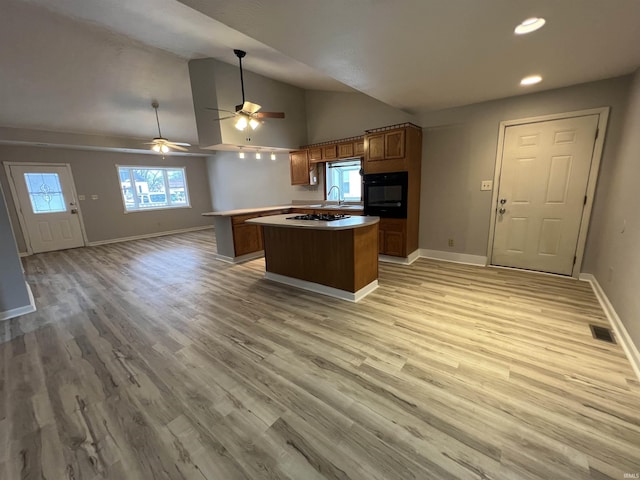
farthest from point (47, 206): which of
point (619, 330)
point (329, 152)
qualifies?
point (619, 330)

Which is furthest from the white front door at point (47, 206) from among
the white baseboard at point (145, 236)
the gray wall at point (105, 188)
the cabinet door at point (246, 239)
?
the cabinet door at point (246, 239)

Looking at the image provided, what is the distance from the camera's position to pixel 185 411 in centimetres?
160

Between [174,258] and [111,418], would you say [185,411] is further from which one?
[174,258]

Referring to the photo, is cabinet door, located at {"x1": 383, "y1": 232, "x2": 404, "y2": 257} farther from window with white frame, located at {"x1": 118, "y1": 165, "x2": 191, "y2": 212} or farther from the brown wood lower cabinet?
window with white frame, located at {"x1": 118, "y1": 165, "x2": 191, "y2": 212}

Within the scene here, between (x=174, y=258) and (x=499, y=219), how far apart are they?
6.04 meters

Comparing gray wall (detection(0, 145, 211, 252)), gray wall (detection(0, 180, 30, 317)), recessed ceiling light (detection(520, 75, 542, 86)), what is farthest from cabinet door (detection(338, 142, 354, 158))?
gray wall (detection(0, 145, 211, 252))

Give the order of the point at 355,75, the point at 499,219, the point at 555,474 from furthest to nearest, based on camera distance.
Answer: the point at 499,219 → the point at 355,75 → the point at 555,474

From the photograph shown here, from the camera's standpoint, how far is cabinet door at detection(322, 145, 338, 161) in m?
5.20

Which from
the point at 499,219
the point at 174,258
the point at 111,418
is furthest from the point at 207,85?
the point at 499,219

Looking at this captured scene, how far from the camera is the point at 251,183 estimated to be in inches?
294

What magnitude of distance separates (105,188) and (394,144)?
304 inches

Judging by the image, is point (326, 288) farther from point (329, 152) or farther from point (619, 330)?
point (329, 152)

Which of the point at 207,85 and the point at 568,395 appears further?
the point at 207,85

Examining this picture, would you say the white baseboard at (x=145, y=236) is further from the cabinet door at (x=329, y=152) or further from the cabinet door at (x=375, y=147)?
the cabinet door at (x=375, y=147)
